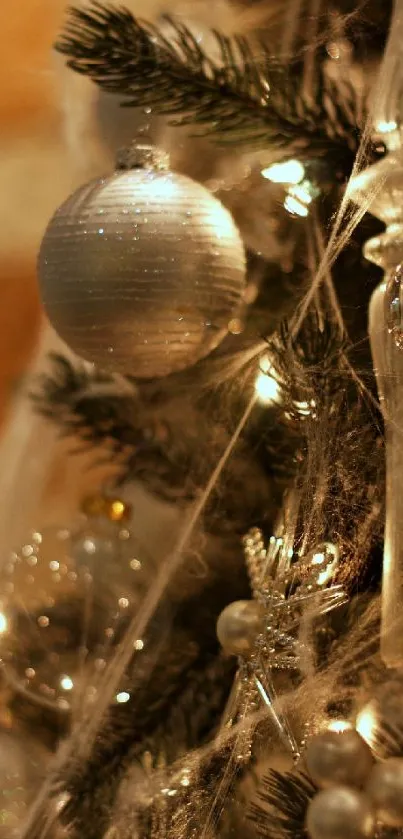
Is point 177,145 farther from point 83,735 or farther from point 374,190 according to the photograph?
point 83,735

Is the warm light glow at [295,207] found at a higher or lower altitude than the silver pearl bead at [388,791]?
higher

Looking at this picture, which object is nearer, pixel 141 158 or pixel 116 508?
pixel 141 158

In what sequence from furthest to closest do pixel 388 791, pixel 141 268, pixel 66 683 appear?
pixel 66 683 < pixel 141 268 < pixel 388 791

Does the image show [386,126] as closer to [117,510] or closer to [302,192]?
[302,192]

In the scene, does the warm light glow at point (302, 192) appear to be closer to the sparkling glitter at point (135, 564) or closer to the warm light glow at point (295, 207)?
the warm light glow at point (295, 207)

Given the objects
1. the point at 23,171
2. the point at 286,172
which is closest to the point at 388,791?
the point at 286,172

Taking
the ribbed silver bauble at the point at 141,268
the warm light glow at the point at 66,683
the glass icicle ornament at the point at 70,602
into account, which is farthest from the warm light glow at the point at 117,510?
the ribbed silver bauble at the point at 141,268

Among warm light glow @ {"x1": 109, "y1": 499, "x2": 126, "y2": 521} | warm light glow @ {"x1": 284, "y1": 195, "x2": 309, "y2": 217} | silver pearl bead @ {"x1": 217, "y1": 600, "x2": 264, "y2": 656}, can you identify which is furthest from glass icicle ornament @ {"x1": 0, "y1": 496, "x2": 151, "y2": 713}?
warm light glow @ {"x1": 284, "y1": 195, "x2": 309, "y2": 217}
